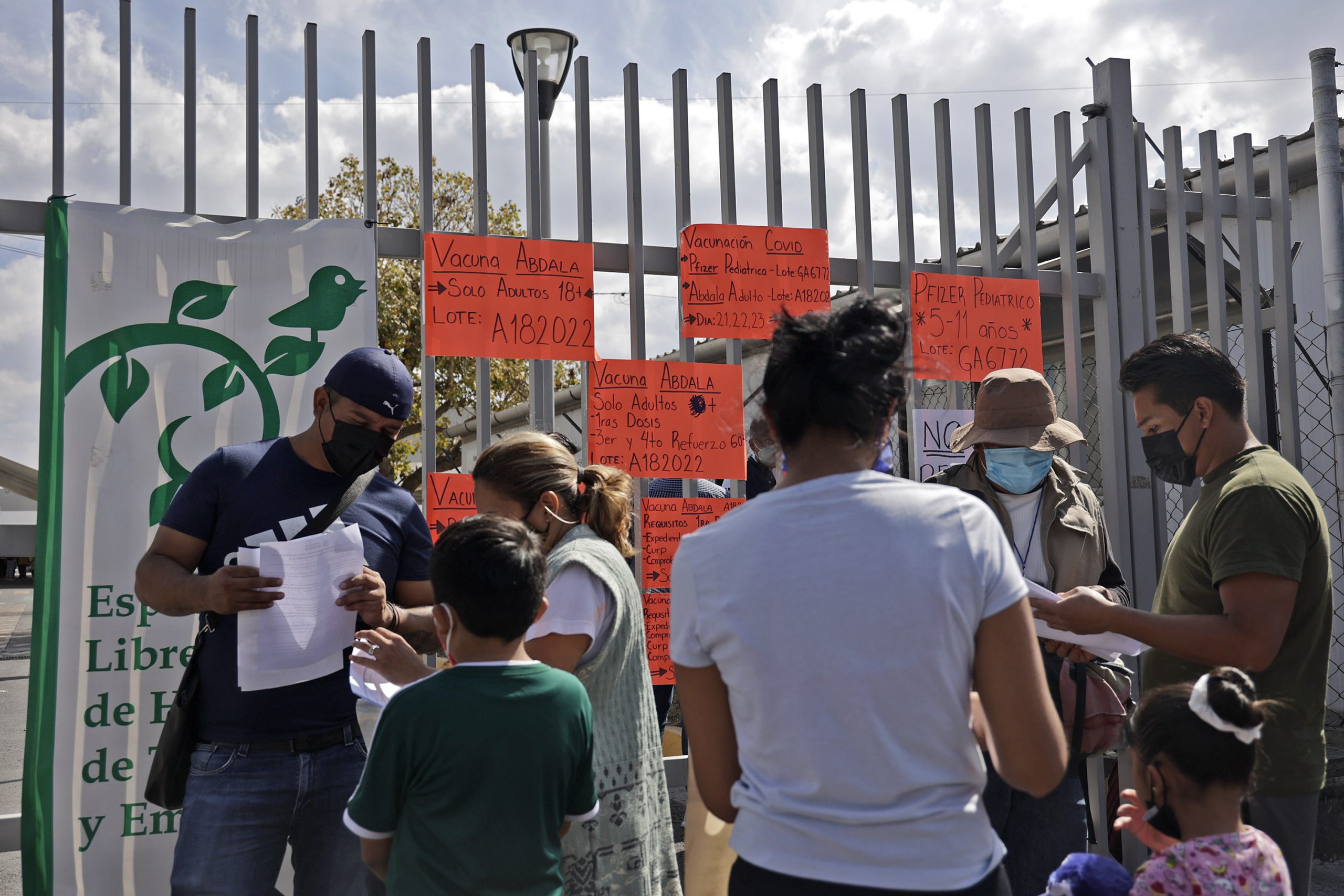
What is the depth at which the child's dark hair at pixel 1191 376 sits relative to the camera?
2.55 meters

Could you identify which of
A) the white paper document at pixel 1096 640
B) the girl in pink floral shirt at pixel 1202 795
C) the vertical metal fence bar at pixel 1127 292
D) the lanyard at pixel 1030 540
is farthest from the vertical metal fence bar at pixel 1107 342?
the girl in pink floral shirt at pixel 1202 795

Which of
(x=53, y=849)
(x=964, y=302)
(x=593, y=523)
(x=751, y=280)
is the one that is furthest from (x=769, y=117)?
(x=53, y=849)

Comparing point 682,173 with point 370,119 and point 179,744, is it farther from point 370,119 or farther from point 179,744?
point 179,744

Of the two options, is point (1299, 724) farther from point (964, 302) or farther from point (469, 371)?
point (469, 371)

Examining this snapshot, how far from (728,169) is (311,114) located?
145 cm

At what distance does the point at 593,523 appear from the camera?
2445 mm

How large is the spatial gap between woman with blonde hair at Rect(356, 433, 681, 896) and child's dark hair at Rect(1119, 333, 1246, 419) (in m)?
1.32

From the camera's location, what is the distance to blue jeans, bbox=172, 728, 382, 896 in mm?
2449

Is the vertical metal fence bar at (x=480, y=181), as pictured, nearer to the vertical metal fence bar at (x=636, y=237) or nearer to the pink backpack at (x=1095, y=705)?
the vertical metal fence bar at (x=636, y=237)

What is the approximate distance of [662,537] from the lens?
12.5 feet

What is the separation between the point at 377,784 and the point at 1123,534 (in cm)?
346

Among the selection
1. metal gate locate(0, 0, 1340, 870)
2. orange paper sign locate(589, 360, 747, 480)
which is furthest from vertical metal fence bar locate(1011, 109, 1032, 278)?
orange paper sign locate(589, 360, 747, 480)

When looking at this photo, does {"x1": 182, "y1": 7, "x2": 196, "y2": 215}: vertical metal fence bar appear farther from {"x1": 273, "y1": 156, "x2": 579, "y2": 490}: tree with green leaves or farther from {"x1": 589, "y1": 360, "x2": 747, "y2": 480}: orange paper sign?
{"x1": 273, "y1": 156, "x2": 579, "y2": 490}: tree with green leaves

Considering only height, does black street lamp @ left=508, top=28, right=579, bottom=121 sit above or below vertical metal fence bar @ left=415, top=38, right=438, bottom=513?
above
